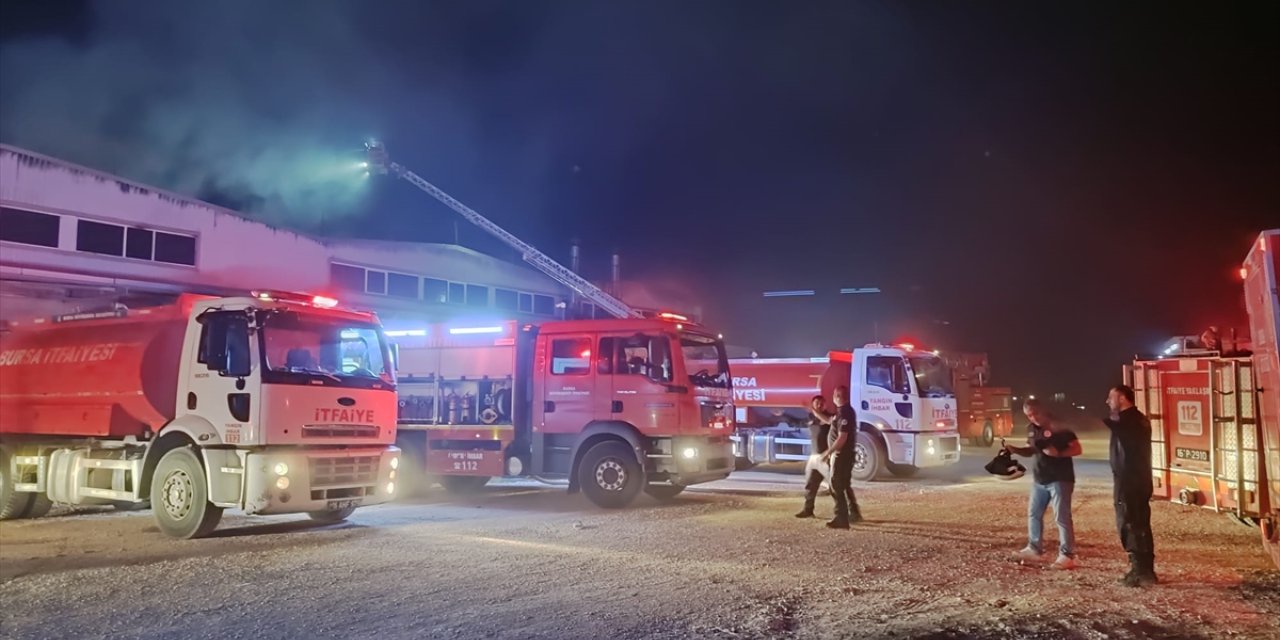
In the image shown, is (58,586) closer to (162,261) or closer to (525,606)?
(525,606)

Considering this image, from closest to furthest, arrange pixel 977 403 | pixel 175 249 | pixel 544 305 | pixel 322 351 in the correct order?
pixel 322 351
pixel 175 249
pixel 977 403
pixel 544 305

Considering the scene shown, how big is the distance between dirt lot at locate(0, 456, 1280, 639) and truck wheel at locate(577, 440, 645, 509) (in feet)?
1.01

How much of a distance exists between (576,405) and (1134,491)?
24.4 feet

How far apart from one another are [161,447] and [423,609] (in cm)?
549

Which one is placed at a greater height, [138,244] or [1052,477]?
[138,244]

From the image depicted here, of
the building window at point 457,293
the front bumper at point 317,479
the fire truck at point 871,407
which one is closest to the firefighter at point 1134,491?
the front bumper at point 317,479

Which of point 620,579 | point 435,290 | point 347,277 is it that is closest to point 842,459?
point 620,579

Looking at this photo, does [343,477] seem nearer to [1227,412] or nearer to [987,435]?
[1227,412]

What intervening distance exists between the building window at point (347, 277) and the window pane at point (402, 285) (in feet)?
3.91

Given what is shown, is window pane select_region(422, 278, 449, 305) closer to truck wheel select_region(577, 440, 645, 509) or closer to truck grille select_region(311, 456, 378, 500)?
truck wheel select_region(577, 440, 645, 509)

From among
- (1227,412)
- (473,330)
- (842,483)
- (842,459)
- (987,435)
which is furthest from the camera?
(987,435)

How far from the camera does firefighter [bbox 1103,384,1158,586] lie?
7.34m

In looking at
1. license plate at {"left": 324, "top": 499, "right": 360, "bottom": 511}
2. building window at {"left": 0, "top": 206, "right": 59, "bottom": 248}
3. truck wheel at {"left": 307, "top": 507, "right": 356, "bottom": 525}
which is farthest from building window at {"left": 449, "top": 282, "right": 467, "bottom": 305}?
license plate at {"left": 324, "top": 499, "right": 360, "bottom": 511}

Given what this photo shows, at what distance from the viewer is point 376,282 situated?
27.3 meters
